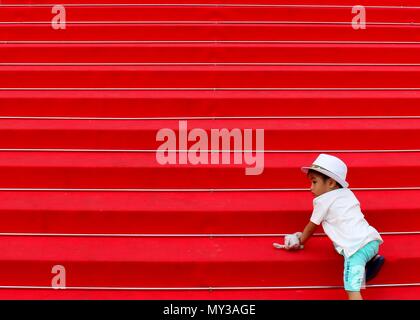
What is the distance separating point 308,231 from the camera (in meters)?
2.46

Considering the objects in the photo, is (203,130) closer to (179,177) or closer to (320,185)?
(179,177)

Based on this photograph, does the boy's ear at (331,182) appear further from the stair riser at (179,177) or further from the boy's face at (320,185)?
the stair riser at (179,177)

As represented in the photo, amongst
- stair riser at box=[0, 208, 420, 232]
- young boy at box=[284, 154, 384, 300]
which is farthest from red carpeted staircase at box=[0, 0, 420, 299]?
young boy at box=[284, 154, 384, 300]
